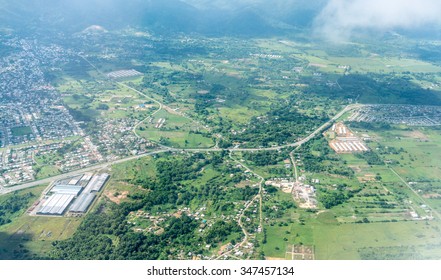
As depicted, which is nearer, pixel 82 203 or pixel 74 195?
pixel 82 203

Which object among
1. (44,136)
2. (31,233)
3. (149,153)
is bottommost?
(31,233)

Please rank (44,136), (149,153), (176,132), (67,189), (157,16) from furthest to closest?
(157,16) → (176,132) → (44,136) → (149,153) → (67,189)

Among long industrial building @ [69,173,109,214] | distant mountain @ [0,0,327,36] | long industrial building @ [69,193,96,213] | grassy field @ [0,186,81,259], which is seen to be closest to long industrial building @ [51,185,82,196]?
long industrial building @ [69,173,109,214]

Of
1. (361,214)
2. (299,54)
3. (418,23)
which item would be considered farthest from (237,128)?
(418,23)

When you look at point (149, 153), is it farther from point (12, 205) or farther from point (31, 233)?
point (31, 233)

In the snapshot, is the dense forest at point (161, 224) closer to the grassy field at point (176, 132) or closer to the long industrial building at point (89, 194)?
the long industrial building at point (89, 194)

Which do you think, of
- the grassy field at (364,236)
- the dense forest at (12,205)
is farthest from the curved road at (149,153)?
the grassy field at (364,236)

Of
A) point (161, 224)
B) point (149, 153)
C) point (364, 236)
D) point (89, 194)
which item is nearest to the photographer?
point (364, 236)

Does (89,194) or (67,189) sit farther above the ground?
(67,189)

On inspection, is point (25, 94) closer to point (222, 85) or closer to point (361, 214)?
point (222, 85)

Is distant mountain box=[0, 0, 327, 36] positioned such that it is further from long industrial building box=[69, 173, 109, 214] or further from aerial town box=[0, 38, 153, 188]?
long industrial building box=[69, 173, 109, 214]

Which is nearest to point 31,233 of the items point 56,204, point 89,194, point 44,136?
point 56,204
